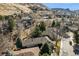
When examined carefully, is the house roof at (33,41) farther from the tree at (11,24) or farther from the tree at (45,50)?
the tree at (11,24)

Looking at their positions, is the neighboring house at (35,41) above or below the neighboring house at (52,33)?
below

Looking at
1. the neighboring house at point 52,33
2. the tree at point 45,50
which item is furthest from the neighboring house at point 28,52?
the neighboring house at point 52,33

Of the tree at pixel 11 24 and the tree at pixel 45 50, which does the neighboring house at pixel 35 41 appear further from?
the tree at pixel 11 24

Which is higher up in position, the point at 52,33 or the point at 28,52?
the point at 52,33

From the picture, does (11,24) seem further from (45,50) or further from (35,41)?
(45,50)

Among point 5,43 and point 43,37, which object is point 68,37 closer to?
point 43,37

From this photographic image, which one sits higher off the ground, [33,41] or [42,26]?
[42,26]

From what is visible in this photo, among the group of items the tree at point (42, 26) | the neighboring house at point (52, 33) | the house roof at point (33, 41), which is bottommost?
the house roof at point (33, 41)

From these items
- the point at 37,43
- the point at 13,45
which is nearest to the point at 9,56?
the point at 13,45

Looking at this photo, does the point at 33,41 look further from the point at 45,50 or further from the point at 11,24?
the point at 11,24

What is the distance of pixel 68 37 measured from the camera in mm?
1741

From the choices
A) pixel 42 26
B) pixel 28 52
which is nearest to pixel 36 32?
pixel 42 26

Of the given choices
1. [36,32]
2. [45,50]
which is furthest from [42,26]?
[45,50]

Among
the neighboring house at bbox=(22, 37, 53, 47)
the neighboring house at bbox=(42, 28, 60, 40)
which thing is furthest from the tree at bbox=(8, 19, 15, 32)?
the neighboring house at bbox=(42, 28, 60, 40)
